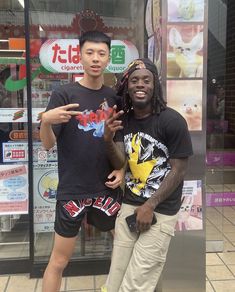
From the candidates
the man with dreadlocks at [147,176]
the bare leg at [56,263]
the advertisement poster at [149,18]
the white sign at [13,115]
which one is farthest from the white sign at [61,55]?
the bare leg at [56,263]

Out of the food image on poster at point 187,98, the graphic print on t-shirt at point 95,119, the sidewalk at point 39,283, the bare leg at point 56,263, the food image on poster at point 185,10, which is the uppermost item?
the food image on poster at point 185,10

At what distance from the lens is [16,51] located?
338 cm

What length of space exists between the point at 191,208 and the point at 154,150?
818 mm

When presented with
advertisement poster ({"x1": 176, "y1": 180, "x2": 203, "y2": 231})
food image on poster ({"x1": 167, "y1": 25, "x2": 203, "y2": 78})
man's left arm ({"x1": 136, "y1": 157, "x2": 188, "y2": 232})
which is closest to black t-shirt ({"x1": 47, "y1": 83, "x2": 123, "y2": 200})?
man's left arm ({"x1": 136, "y1": 157, "x2": 188, "y2": 232})

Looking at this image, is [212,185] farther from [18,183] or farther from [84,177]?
[84,177]

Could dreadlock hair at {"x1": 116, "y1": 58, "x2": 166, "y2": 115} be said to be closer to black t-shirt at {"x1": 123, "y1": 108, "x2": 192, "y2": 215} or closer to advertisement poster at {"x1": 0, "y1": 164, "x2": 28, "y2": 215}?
black t-shirt at {"x1": 123, "y1": 108, "x2": 192, "y2": 215}

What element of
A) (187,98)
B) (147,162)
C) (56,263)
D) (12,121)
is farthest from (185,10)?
(56,263)

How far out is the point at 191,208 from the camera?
9.18 ft

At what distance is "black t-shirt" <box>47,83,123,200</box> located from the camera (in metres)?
2.31

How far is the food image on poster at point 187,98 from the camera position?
2.67 m

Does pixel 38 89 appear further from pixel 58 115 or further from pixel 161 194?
pixel 161 194

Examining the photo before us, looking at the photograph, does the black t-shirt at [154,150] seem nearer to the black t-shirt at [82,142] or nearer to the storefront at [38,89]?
the black t-shirt at [82,142]

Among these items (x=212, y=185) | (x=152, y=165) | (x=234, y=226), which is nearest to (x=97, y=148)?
(x=152, y=165)

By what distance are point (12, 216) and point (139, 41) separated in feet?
5.87
